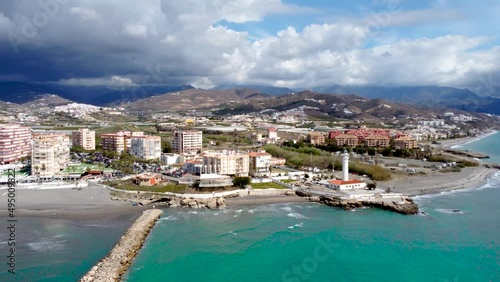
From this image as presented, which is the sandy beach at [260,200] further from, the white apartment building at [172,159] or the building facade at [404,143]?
the building facade at [404,143]

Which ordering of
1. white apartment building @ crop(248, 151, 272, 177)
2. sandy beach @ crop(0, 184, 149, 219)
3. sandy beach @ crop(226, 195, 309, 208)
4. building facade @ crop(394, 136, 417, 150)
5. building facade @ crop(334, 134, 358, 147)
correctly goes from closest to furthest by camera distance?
1. sandy beach @ crop(0, 184, 149, 219)
2. sandy beach @ crop(226, 195, 309, 208)
3. white apartment building @ crop(248, 151, 272, 177)
4. building facade @ crop(394, 136, 417, 150)
5. building facade @ crop(334, 134, 358, 147)

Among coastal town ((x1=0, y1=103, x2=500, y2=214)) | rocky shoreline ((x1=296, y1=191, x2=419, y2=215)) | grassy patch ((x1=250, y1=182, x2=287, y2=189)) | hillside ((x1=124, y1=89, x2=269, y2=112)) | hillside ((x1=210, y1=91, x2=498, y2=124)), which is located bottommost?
rocky shoreline ((x1=296, y1=191, x2=419, y2=215))

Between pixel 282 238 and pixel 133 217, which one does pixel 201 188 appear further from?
pixel 282 238

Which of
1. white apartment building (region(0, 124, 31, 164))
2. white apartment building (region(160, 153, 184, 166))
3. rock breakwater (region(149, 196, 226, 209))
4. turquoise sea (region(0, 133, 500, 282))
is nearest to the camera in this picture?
turquoise sea (region(0, 133, 500, 282))

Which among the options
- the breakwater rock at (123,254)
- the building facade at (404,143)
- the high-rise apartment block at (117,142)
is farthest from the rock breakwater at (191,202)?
the building facade at (404,143)

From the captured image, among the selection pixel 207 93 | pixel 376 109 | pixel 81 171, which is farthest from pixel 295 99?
pixel 81 171

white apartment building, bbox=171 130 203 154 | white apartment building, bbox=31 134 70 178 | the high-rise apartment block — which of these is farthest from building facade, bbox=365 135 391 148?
white apartment building, bbox=31 134 70 178

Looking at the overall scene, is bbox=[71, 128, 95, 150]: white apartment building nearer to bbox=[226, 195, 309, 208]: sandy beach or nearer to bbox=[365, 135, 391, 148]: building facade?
bbox=[226, 195, 309, 208]: sandy beach
